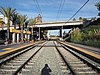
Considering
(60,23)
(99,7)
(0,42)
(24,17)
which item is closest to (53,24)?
(60,23)

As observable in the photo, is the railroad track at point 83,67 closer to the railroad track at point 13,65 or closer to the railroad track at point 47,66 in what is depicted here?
the railroad track at point 47,66

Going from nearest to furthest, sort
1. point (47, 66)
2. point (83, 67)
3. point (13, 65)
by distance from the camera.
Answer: point (83, 67)
point (47, 66)
point (13, 65)

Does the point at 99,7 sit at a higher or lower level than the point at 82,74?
higher

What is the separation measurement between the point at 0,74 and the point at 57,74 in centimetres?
272

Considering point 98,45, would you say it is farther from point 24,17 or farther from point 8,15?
point 24,17

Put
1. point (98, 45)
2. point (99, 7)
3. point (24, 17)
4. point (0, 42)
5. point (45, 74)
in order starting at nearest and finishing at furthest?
point (45, 74) → point (98, 45) → point (0, 42) → point (24, 17) → point (99, 7)

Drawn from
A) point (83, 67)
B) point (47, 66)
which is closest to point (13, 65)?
point (47, 66)

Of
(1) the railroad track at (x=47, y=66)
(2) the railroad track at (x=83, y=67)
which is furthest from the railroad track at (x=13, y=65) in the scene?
(2) the railroad track at (x=83, y=67)

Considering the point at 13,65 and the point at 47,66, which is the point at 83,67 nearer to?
the point at 47,66

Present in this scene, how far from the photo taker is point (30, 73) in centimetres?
1151

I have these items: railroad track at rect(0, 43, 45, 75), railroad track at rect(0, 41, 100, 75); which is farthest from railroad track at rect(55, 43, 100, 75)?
railroad track at rect(0, 43, 45, 75)

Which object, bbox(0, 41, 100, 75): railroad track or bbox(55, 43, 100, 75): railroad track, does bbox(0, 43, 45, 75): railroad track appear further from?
bbox(55, 43, 100, 75): railroad track

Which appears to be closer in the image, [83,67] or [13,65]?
[83,67]

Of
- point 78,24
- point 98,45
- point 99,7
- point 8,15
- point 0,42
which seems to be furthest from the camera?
point 78,24
